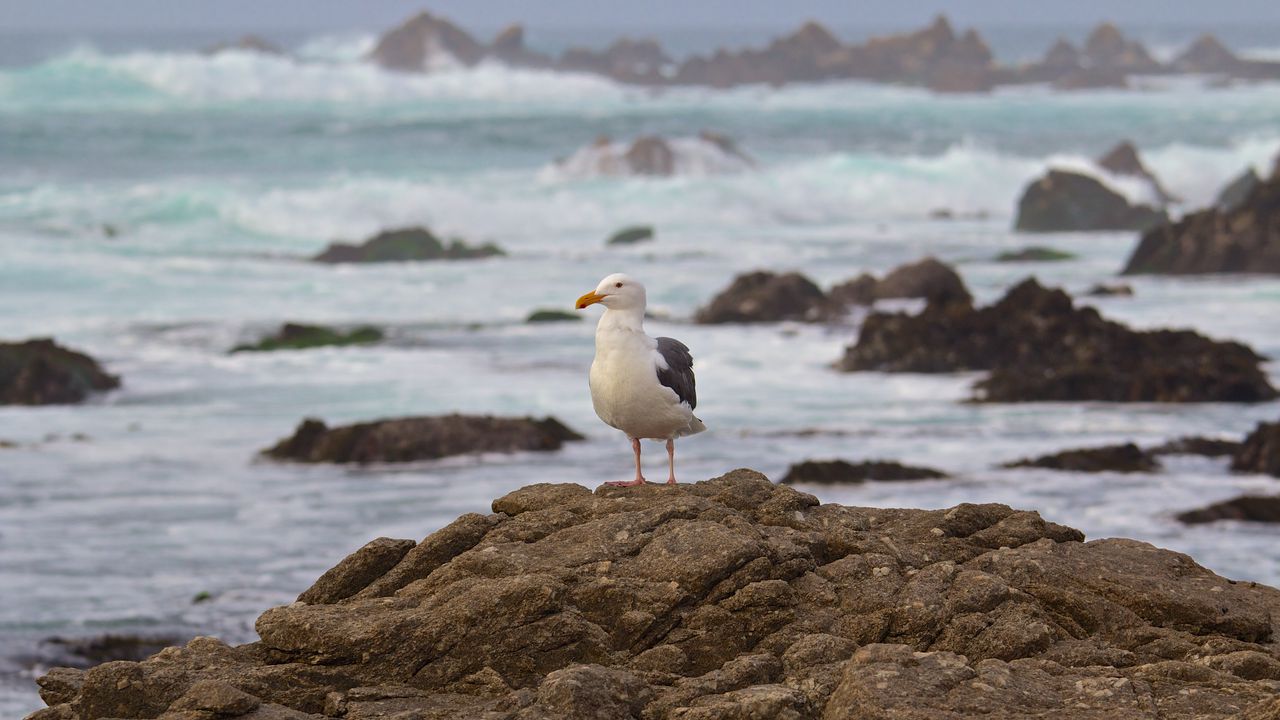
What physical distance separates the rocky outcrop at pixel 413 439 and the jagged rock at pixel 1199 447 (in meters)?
6.80

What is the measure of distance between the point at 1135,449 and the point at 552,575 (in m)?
13.1

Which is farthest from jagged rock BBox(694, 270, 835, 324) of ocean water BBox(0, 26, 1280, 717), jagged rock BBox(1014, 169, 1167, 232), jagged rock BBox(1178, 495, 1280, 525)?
jagged rock BBox(1014, 169, 1167, 232)

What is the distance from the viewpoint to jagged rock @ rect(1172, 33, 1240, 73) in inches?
5423

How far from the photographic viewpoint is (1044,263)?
40.1 metres

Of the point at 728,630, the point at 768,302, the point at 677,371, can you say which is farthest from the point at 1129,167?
the point at 728,630

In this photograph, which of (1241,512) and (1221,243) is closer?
(1241,512)

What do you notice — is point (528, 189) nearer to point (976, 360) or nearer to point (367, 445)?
point (976, 360)

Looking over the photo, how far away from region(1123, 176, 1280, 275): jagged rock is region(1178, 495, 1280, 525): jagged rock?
2036 centimetres

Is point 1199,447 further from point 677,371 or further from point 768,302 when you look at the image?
point 768,302

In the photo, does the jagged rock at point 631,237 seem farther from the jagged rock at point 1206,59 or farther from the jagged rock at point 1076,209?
the jagged rock at point 1206,59

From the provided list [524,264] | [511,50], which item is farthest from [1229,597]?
[511,50]

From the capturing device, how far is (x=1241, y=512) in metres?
16.8

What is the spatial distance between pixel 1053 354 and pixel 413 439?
9.46 meters

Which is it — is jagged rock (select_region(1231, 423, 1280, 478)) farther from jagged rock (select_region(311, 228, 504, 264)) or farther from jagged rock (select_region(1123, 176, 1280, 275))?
jagged rock (select_region(311, 228, 504, 264))
